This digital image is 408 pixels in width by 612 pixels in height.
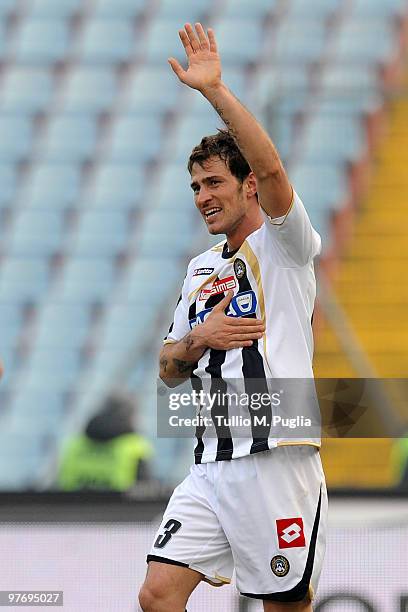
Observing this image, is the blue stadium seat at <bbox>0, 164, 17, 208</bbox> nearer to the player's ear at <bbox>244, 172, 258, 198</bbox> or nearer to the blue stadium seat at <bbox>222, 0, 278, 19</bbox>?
the blue stadium seat at <bbox>222, 0, 278, 19</bbox>

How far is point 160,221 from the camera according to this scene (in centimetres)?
1134

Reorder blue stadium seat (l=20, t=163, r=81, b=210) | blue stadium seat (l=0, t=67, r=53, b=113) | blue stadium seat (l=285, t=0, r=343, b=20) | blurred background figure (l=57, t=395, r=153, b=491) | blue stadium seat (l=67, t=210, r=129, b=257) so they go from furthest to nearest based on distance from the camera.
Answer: blue stadium seat (l=0, t=67, r=53, b=113) → blue stadium seat (l=285, t=0, r=343, b=20) → blue stadium seat (l=20, t=163, r=81, b=210) → blue stadium seat (l=67, t=210, r=129, b=257) → blurred background figure (l=57, t=395, r=153, b=491)

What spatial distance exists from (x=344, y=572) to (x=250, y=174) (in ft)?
6.16

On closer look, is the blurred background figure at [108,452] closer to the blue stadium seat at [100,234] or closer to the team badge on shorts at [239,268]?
the team badge on shorts at [239,268]

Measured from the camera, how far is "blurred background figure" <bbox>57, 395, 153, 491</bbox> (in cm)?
646

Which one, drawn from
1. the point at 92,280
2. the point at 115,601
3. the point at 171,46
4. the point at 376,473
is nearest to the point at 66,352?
the point at 92,280

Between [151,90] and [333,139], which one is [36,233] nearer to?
[151,90]

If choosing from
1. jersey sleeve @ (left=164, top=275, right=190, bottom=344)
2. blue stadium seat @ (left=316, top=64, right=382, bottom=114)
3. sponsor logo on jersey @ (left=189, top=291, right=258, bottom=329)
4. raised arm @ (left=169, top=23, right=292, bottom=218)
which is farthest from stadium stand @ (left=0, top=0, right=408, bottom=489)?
raised arm @ (left=169, top=23, right=292, bottom=218)

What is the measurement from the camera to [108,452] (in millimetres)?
6586

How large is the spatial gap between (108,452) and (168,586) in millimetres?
3051

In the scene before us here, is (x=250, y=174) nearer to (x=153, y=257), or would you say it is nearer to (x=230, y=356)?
(x=230, y=356)

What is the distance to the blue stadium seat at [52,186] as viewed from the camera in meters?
11.6

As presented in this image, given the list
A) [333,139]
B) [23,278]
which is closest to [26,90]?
[23,278]

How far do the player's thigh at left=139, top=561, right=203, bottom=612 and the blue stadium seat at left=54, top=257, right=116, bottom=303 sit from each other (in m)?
7.32
